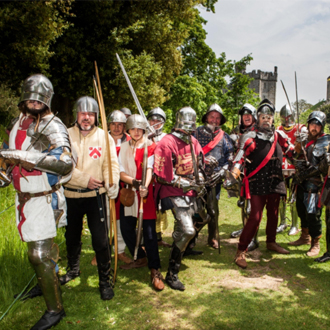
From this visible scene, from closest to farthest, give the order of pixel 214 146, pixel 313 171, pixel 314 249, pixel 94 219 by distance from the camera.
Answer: pixel 94 219 < pixel 313 171 < pixel 314 249 < pixel 214 146

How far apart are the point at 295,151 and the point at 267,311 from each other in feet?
8.55

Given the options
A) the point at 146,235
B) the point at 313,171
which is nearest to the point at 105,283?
the point at 146,235

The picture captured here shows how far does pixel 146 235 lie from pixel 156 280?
541mm

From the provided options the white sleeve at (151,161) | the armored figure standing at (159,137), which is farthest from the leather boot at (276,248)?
the white sleeve at (151,161)

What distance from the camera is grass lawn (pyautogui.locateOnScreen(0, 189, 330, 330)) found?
309cm

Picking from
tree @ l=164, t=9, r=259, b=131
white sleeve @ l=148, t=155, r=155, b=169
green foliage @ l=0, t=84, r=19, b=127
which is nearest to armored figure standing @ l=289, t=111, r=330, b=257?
white sleeve @ l=148, t=155, r=155, b=169

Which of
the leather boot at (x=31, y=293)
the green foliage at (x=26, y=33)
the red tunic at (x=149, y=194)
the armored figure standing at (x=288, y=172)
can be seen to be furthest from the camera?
the green foliage at (x=26, y=33)

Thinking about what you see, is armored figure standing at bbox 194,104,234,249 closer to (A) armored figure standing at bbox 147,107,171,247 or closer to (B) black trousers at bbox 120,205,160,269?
(A) armored figure standing at bbox 147,107,171,247

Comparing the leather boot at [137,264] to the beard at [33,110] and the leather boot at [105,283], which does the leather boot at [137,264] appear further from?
the beard at [33,110]

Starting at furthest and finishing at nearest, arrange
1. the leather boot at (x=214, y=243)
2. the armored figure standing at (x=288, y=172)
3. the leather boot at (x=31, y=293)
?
the armored figure standing at (x=288, y=172)
the leather boot at (x=214, y=243)
the leather boot at (x=31, y=293)

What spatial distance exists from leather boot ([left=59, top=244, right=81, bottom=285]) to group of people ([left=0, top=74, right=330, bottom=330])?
0.5 inches

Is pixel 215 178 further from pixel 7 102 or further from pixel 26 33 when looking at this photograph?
pixel 7 102

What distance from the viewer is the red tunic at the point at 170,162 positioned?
12.4ft

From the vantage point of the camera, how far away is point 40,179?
290 centimetres
